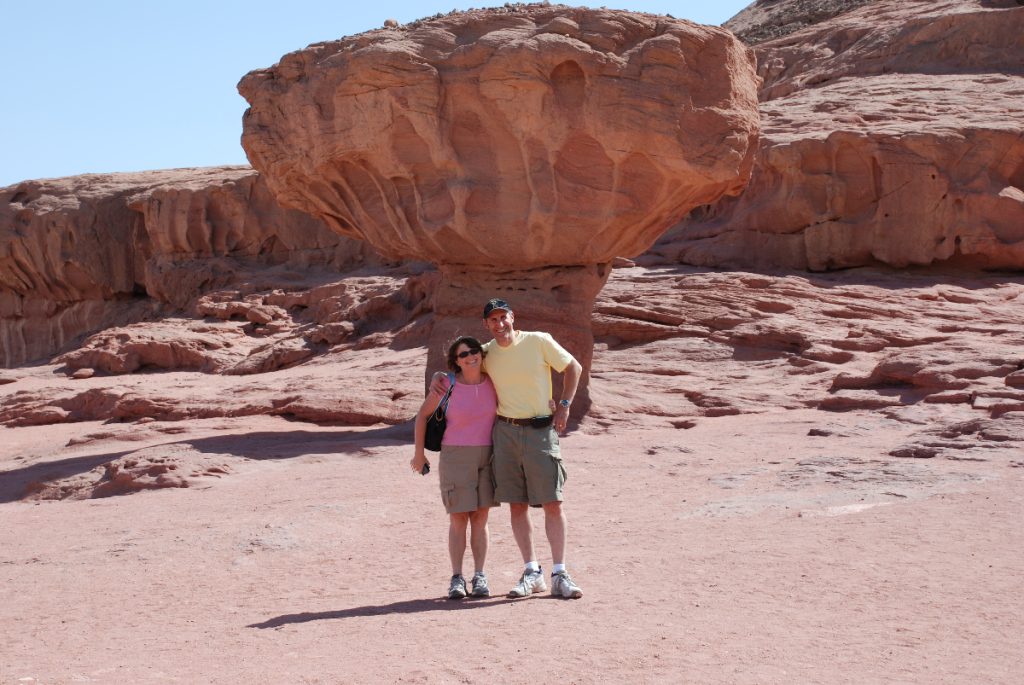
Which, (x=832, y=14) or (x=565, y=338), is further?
(x=832, y=14)

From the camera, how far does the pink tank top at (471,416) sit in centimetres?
542

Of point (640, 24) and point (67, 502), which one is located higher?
point (640, 24)

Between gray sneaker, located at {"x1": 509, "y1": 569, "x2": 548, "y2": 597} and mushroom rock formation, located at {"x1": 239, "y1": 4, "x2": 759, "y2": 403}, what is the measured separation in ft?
20.0

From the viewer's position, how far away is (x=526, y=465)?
5.33 meters

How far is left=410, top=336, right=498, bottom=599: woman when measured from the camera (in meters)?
5.38

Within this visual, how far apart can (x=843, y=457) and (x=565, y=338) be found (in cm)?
374

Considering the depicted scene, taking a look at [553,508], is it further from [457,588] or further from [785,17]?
[785,17]

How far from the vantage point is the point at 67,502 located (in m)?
9.05

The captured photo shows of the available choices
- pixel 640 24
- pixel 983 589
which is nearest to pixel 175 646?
pixel 983 589

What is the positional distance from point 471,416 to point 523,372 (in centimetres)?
33

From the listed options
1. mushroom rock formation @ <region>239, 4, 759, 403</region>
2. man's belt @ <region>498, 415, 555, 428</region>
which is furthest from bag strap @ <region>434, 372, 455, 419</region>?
mushroom rock formation @ <region>239, 4, 759, 403</region>

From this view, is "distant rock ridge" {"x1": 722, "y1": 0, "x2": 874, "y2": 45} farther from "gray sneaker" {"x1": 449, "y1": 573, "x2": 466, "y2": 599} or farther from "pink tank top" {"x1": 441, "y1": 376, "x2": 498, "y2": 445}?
"gray sneaker" {"x1": 449, "y1": 573, "x2": 466, "y2": 599}

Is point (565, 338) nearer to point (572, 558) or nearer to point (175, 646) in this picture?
point (572, 558)

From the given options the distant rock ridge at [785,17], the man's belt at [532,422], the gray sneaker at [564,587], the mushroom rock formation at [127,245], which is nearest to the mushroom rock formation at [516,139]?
the man's belt at [532,422]
